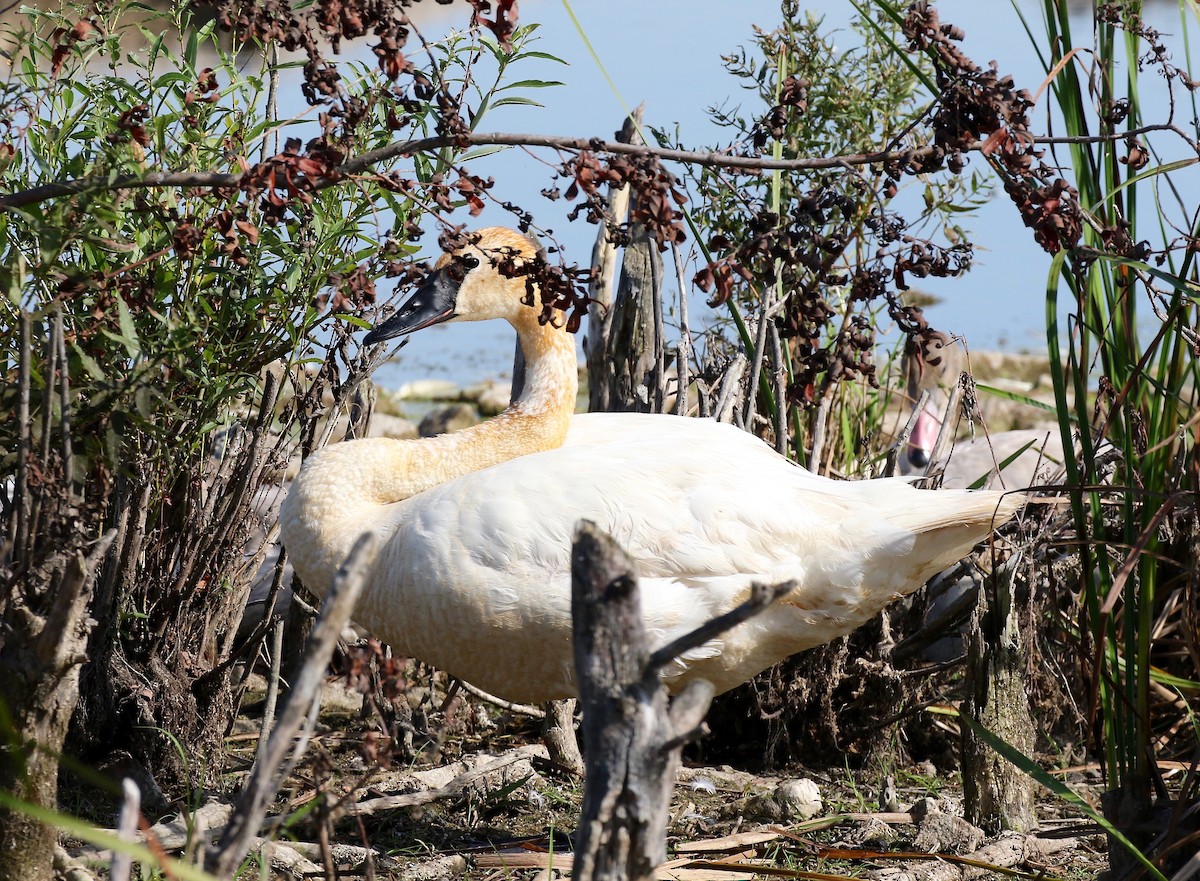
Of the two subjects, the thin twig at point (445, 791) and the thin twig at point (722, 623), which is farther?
the thin twig at point (445, 791)

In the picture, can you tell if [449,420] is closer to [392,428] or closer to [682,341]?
[392,428]

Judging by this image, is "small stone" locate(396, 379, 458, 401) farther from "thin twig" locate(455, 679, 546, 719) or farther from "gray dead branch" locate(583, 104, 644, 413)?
"thin twig" locate(455, 679, 546, 719)

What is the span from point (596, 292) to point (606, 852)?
120 inches

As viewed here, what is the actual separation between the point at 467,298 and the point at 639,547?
45.6 inches

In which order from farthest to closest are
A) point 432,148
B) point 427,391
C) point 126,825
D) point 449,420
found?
point 427,391 → point 449,420 → point 432,148 → point 126,825

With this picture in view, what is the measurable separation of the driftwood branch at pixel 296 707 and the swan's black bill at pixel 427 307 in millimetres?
2224

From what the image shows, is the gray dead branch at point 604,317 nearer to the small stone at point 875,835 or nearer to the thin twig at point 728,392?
the thin twig at point 728,392

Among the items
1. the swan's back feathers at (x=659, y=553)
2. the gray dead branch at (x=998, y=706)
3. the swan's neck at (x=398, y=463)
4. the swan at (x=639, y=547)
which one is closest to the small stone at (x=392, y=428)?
the swan's neck at (x=398, y=463)

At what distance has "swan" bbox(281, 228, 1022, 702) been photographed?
304 cm

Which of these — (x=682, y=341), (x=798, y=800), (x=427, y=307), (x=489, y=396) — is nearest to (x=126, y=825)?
(x=798, y=800)

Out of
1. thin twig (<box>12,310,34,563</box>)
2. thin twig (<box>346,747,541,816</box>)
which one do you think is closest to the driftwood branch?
thin twig (<box>12,310,34,563</box>)

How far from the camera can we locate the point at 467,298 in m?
3.82

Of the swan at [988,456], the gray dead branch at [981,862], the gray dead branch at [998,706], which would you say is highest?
the swan at [988,456]

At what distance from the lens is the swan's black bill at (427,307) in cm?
370
